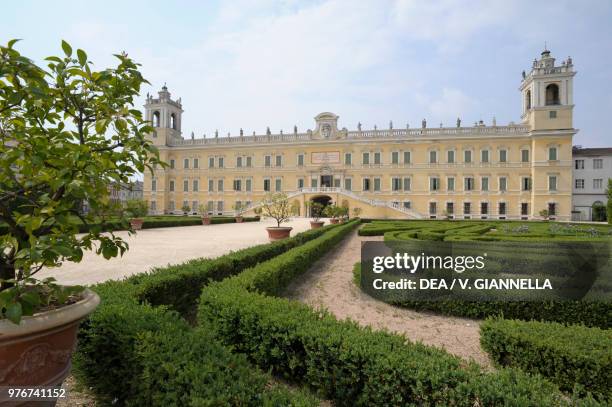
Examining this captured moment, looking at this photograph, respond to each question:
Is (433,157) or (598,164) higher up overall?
(433,157)

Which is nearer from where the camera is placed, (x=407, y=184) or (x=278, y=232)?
(x=278, y=232)

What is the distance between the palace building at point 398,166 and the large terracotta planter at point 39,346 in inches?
1345

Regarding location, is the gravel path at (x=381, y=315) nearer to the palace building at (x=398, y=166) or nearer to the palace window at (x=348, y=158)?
the palace building at (x=398, y=166)

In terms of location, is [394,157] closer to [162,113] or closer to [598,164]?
[598,164]

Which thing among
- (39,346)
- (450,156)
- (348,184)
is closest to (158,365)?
(39,346)

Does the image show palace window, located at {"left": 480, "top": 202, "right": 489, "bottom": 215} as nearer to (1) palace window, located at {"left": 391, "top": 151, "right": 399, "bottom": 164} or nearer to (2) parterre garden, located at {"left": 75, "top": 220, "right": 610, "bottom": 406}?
(1) palace window, located at {"left": 391, "top": 151, "right": 399, "bottom": 164}

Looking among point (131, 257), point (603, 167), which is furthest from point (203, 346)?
point (603, 167)

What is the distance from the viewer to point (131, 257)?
9219 millimetres

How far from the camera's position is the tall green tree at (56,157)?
5.87 ft

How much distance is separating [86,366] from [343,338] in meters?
2.27

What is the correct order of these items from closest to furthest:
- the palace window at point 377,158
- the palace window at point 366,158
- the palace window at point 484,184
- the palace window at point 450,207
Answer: the palace window at point 484,184 → the palace window at point 450,207 → the palace window at point 377,158 → the palace window at point 366,158

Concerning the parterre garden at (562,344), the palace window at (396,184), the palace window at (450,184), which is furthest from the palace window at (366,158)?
the parterre garden at (562,344)

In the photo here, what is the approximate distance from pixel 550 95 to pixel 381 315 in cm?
4102

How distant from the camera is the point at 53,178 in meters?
1.99
